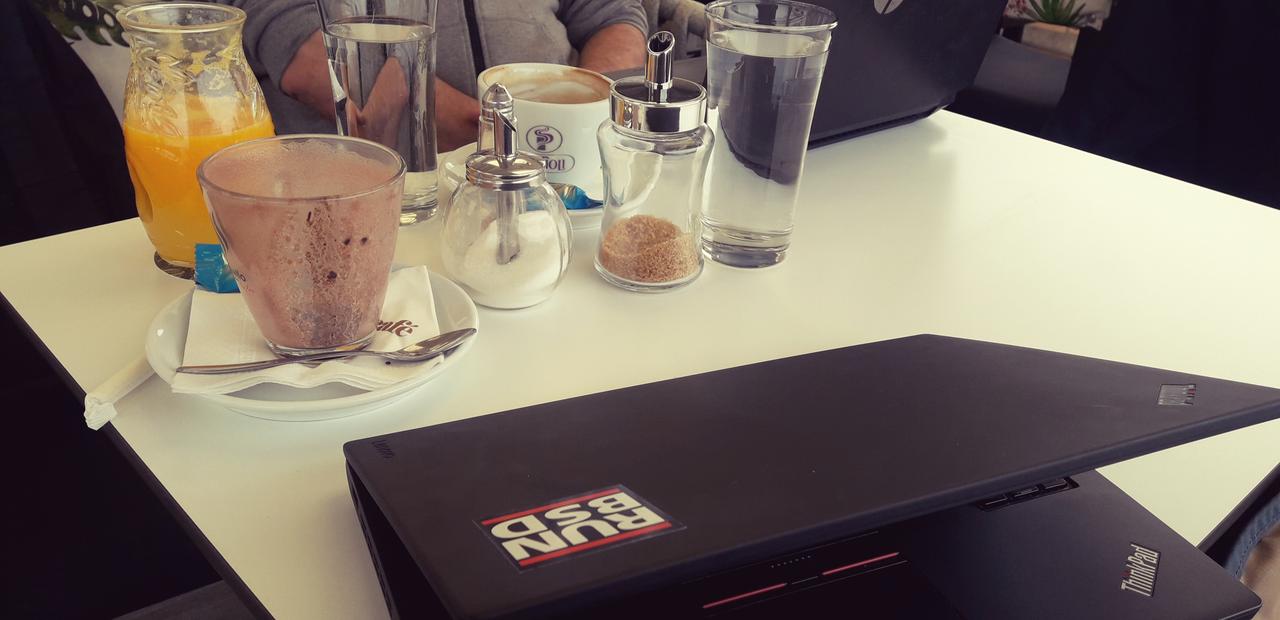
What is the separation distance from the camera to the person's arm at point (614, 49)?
5.65 ft

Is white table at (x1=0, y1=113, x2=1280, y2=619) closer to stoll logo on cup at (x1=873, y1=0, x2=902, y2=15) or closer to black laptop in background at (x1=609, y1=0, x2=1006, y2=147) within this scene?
black laptop in background at (x1=609, y1=0, x2=1006, y2=147)

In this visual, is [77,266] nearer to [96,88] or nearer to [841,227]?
[841,227]

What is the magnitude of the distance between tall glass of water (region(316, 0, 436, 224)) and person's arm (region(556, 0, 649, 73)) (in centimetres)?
101

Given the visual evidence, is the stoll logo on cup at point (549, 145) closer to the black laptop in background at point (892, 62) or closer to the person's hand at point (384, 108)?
the person's hand at point (384, 108)

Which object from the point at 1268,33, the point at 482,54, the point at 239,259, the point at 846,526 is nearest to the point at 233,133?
the point at 239,259

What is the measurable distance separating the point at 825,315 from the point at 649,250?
0.49 feet

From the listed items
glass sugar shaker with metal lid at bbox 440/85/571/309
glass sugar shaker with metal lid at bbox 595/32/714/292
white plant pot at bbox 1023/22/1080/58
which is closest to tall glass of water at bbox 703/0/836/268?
glass sugar shaker with metal lid at bbox 595/32/714/292

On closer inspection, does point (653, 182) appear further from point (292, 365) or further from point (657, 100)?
point (292, 365)

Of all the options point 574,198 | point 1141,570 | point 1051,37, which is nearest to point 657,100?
point 574,198

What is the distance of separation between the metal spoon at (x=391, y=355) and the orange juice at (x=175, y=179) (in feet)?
0.53

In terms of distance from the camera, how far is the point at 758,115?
28.9 inches

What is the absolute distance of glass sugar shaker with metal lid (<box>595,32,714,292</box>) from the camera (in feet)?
2.15

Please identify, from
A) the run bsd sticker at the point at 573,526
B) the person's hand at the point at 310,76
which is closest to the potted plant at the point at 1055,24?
the person's hand at the point at 310,76

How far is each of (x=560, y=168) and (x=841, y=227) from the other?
284 mm
